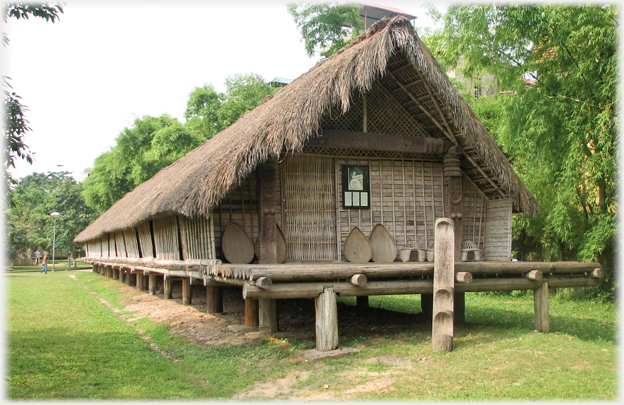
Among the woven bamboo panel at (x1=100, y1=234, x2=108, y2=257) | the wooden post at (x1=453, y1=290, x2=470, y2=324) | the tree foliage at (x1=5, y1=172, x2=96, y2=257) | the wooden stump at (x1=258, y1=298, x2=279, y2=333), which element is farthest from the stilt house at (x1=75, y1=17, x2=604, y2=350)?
the tree foliage at (x1=5, y1=172, x2=96, y2=257)

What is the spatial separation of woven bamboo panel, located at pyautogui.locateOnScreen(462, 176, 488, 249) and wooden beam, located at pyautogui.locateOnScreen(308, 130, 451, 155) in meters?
1.02

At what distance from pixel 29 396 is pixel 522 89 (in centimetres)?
1071

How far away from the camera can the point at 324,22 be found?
2184 cm

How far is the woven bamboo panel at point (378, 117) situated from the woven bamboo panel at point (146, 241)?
6.30 metres

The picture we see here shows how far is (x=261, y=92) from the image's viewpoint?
82.1 feet

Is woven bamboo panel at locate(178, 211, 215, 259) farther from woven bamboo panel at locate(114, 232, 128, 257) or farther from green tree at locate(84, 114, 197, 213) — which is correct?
green tree at locate(84, 114, 197, 213)

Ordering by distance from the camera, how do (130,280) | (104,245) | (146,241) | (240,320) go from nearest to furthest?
(240,320) < (146,241) < (130,280) < (104,245)

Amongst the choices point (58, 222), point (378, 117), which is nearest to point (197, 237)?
point (378, 117)

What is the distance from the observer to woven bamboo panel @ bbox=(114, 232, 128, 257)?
1680 centimetres

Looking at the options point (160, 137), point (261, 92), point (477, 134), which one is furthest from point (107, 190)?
point (477, 134)

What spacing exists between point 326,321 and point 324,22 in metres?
18.2

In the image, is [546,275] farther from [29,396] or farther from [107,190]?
[107,190]

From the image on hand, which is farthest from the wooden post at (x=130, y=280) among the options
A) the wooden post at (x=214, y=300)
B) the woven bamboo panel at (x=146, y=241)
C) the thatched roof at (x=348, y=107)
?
the thatched roof at (x=348, y=107)

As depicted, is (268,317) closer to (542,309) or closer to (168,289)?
(542,309)
